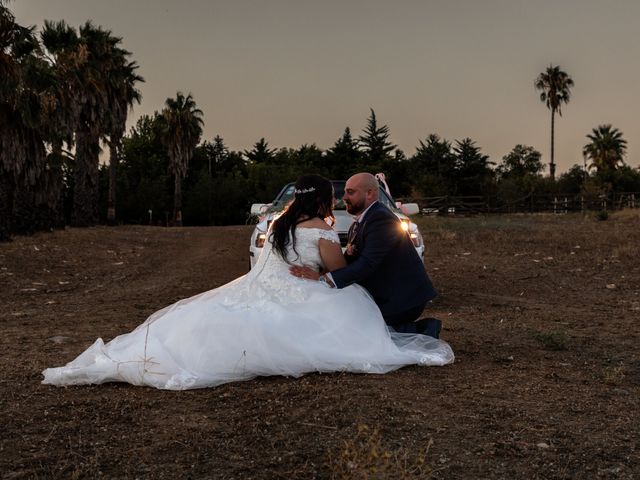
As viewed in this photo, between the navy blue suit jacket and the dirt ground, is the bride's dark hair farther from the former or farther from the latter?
the dirt ground

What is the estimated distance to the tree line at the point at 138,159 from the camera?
70.3 ft

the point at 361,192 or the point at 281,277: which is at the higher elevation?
the point at 361,192

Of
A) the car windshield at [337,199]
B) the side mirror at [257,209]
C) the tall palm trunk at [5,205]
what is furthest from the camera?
the tall palm trunk at [5,205]

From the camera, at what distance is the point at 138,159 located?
67750 mm

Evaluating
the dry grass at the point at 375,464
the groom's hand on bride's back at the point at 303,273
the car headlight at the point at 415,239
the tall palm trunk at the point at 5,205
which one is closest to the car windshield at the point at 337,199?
the car headlight at the point at 415,239

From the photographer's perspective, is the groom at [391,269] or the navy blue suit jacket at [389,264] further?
the groom at [391,269]

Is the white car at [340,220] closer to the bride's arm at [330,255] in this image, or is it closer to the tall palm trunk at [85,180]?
the bride's arm at [330,255]

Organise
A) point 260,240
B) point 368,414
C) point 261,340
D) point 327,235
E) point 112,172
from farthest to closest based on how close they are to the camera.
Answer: point 112,172, point 260,240, point 327,235, point 261,340, point 368,414

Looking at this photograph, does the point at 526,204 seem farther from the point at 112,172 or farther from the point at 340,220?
the point at 340,220

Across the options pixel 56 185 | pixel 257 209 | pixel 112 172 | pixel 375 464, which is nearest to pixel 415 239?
pixel 257 209

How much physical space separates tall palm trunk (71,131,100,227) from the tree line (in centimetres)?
7

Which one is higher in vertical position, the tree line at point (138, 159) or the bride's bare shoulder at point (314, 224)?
the tree line at point (138, 159)

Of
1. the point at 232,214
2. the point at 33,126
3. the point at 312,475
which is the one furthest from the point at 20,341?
the point at 232,214

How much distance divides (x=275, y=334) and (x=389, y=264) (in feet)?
4.47
